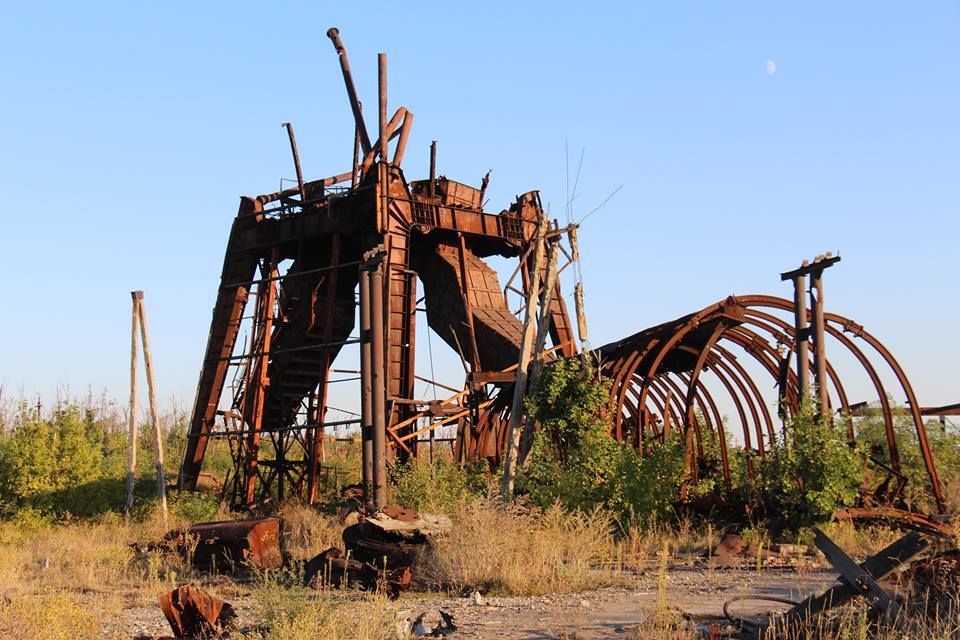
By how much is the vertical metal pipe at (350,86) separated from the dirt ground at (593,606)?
585 inches

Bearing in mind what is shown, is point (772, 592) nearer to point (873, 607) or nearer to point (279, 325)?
point (873, 607)

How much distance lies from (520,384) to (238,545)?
566 cm

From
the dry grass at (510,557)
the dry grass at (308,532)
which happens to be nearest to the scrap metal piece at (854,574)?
the dry grass at (510,557)

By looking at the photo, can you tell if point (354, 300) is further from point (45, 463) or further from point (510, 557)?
point (510, 557)

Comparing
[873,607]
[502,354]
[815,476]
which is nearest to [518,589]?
[873,607]

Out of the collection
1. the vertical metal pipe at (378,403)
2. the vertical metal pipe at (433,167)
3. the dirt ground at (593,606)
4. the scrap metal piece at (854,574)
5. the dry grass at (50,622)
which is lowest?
the dirt ground at (593,606)

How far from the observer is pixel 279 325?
2488 cm

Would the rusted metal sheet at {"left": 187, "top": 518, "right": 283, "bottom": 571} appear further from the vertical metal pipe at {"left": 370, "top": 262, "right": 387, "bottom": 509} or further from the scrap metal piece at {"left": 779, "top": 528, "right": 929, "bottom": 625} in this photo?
the scrap metal piece at {"left": 779, "top": 528, "right": 929, "bottom": 625}

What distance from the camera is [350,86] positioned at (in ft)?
80.9

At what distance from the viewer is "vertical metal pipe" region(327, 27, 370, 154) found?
24.2 meters

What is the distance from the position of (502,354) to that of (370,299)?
16.9 feet

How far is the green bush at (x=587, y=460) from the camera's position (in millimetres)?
16000

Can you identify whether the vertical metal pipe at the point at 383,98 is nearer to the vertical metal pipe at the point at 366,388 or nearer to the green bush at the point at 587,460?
the vertical metal pipe at the point at 366,388

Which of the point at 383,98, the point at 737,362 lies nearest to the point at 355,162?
the point at 383,98
